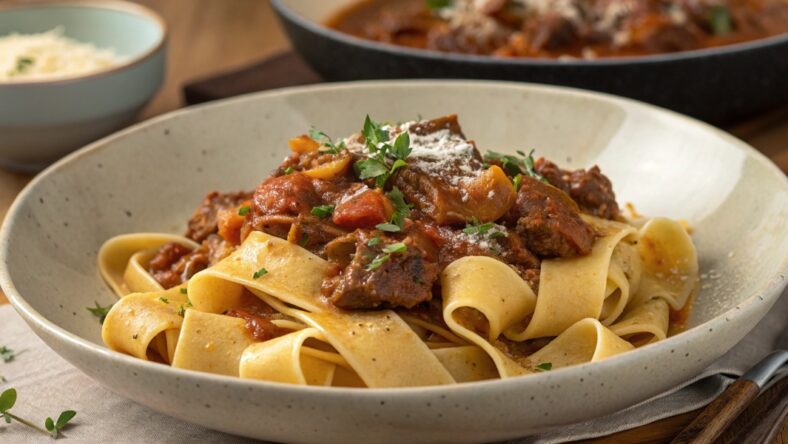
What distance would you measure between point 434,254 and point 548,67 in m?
2.93

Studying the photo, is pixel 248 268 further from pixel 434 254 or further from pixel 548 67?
pixel 548 67

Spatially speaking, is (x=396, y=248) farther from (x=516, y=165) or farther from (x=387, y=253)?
(x=516, y=165)

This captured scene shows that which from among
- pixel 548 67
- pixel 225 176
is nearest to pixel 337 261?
pixel 225 176

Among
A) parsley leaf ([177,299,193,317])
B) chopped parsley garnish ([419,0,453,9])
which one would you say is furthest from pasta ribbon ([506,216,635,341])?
chopped parsley garnish ([419,0,453,9])

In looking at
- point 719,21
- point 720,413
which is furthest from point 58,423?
point 719,21

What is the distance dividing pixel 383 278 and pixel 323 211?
0.63m

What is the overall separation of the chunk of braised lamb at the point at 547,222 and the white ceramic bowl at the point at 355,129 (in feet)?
2.40

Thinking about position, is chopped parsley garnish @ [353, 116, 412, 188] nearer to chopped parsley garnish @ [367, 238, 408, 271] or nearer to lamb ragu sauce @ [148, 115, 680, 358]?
lamb ragu sauce @ [148, 115, 680, 358]

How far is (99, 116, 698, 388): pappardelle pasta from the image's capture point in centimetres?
449

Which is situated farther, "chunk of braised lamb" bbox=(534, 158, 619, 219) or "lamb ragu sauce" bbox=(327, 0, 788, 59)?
"lamb ragu sauce" bbox=(327, 0, 788, 59)

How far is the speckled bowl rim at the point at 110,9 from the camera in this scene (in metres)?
7.63

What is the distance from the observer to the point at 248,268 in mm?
4898

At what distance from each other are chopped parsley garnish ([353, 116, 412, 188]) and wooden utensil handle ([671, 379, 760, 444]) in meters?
1.76

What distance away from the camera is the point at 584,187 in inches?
220
